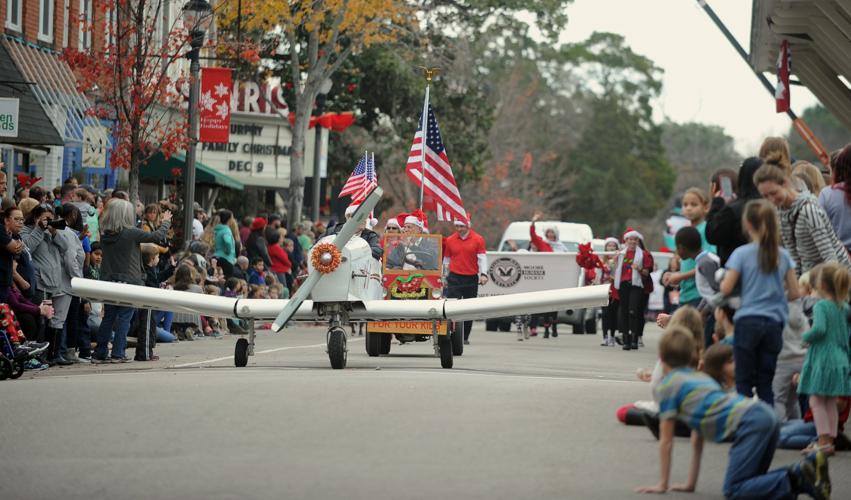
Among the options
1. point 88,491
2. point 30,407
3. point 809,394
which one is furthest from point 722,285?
point 30,407

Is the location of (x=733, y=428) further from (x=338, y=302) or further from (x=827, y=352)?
(x=338, y=302)

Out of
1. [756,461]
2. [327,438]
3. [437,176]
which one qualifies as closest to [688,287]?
[327,438]

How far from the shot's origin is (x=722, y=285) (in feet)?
35.8

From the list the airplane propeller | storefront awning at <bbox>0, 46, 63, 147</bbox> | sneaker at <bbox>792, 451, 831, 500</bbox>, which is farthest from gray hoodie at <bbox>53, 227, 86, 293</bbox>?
sneaker at <bbox>792, 451, 831, 500</bbox>

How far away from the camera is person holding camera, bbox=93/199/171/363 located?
64.7ft

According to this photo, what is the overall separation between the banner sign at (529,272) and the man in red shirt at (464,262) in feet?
22.8

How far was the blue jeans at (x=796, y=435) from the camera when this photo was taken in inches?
466

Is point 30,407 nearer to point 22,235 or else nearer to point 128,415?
point 128,415

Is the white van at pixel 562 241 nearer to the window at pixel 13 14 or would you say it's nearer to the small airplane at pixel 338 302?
the window at pixel 13 14

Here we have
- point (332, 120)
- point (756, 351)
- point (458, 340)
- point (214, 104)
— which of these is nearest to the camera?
point (756, 351)

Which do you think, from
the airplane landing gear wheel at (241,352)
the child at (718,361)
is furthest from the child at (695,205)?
the airplane landing gear wheel at (241,352)

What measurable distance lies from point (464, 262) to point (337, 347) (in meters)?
8.04

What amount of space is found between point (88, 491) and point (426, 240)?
13009mm

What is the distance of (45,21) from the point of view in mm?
34938
